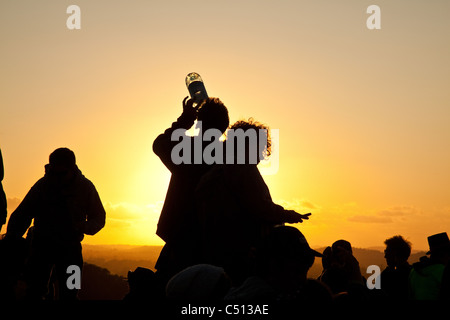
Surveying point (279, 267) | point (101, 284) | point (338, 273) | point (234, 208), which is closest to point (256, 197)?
point (234, 208)

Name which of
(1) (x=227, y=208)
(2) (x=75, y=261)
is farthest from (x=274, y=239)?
(2) (x=75, y=261)

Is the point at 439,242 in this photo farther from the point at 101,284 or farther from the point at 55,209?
the point at 101,284

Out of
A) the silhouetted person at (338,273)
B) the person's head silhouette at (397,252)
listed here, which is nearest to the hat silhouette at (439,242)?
the silhouetted person at (338,273)

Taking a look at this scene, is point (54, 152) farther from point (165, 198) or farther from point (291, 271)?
point (291, 271)

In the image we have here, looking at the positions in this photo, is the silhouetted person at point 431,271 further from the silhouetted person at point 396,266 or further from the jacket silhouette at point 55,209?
the jacket silhouette at point 55,209

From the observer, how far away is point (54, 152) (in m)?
8.38

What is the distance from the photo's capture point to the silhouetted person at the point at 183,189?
22.2 ft

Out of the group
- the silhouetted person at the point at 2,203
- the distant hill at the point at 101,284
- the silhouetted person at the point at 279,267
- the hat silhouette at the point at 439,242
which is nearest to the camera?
the silhouetted person at the point at 279,267

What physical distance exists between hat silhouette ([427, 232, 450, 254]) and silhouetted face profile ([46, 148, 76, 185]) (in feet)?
12.7

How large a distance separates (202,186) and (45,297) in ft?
9.21

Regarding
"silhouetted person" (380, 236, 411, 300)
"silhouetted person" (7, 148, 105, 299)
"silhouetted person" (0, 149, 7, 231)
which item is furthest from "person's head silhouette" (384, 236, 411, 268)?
"silhouetted person" (0, 149, 7, 231)

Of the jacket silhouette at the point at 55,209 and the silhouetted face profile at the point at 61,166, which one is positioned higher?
the silhouetted face profile at the point at 61,166

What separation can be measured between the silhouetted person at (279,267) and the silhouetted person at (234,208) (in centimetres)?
162
